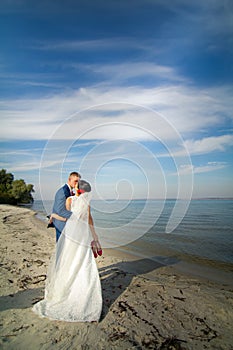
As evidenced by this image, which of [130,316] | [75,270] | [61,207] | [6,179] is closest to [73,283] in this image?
[75,270]

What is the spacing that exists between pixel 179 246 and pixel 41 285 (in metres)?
8.80

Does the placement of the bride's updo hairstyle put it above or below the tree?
below

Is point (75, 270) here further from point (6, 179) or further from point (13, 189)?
point (6, 179)

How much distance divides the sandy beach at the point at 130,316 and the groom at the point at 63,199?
1.58 m

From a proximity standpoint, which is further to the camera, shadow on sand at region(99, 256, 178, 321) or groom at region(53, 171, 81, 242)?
shadow on sand at region(99, 256, 178, 321)

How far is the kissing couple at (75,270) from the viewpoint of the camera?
13.4 ft

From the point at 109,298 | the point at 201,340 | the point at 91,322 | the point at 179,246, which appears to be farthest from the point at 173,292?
the point at 179,246

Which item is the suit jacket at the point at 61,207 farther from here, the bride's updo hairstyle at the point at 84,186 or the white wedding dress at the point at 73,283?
the bride's updo hairstyle at the point at 84,186

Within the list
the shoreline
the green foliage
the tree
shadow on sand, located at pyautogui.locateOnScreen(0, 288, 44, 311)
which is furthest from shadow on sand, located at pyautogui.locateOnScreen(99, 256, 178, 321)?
the tree

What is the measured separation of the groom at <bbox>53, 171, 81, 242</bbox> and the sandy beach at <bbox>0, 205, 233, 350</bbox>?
1.58m

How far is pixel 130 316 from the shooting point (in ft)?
14.4

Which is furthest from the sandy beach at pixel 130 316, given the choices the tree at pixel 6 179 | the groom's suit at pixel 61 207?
the tree at pixel 6 179

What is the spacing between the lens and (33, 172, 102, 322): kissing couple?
4.07m

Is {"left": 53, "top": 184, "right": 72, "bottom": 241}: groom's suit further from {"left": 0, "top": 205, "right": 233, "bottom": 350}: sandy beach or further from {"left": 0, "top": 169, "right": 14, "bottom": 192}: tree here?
{"left": 0, "top": 169, "right": 14, "bottom": 192}: tree
